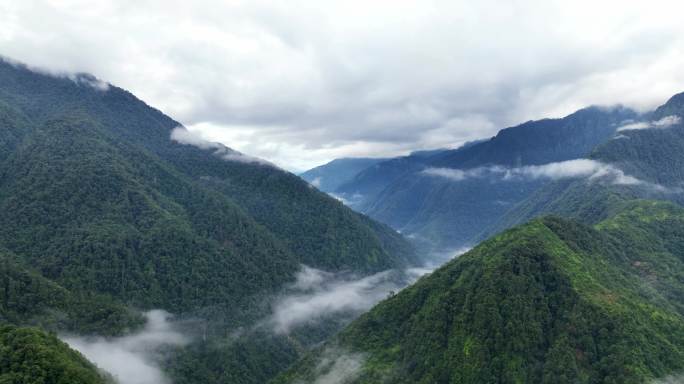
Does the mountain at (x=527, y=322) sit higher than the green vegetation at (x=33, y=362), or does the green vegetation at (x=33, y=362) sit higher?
the green vegetation at (x=33, y=362)

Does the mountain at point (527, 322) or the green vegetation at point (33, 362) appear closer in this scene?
the green vegetation at point (33, 362)

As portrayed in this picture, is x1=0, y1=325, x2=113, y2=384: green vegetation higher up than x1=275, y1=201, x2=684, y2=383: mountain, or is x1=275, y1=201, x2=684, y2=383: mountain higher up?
x1=0, y1=325, x2=113, y2=384: green vegetation

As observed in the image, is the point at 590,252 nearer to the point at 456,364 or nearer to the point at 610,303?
the point at 610,303

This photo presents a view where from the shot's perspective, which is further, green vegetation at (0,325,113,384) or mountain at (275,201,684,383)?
mountain at (275,201,684,383)

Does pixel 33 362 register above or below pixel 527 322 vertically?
above

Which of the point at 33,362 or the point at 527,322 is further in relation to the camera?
the point at 527,322
